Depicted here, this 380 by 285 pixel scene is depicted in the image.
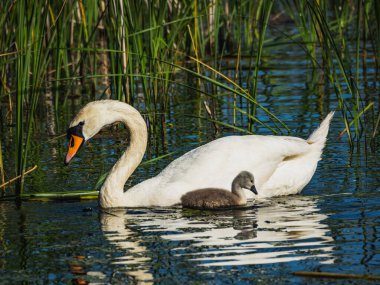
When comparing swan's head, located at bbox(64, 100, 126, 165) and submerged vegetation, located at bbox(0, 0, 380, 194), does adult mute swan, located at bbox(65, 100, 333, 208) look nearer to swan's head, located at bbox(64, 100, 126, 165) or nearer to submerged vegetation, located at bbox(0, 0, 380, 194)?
swan's head, located at bbox(64, 100, 126, 165)

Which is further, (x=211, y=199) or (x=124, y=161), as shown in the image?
(x=124, y=161)

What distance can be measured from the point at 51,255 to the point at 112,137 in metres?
4.80

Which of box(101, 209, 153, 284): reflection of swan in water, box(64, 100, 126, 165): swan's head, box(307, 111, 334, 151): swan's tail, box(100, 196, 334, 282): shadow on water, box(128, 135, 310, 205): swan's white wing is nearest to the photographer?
box(101, 209, 153, 284): reflection of swan in water

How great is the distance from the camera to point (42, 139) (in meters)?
11.4

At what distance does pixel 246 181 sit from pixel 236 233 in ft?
3.75

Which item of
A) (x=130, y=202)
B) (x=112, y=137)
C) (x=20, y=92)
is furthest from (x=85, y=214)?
(x=112, y=137)

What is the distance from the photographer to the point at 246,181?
8.27 metres

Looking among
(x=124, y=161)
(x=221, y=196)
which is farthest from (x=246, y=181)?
(x=124, y=161)

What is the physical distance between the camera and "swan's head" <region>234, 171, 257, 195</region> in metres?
8.27

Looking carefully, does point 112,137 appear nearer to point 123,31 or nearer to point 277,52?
point 123,31

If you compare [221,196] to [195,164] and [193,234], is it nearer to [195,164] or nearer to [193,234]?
[195,164]

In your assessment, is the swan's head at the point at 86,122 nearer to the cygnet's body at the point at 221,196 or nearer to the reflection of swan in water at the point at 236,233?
the reflection of swan in water at the point at 236,233

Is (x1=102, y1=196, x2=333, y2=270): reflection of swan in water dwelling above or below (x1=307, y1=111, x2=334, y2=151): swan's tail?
below

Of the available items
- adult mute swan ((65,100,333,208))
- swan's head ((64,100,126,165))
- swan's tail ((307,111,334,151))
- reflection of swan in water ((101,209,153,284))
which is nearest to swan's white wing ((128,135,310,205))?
adult mute swan ((65,100,333,208))
